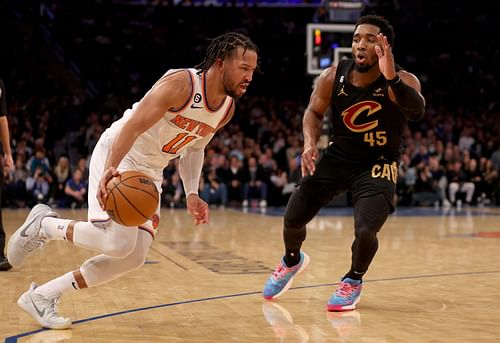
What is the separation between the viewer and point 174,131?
4.82 m

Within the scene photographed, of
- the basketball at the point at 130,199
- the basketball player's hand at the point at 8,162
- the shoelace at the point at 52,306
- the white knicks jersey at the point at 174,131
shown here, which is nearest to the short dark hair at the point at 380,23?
the white knicks jersey at the point at 174,131

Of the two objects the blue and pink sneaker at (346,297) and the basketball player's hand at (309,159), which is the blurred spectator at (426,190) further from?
the basketball player's hand at (309,159)

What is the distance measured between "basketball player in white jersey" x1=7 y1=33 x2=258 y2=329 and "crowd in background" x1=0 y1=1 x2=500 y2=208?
10.6 meters

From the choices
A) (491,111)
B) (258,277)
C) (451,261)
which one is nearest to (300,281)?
(258,277)

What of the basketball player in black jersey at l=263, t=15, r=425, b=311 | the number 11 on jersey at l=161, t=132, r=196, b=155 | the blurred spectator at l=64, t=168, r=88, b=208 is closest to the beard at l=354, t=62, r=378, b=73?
the basketball player in black jersey at l=263, t=15, r=425, b=311

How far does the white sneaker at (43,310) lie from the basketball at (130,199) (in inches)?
28.3

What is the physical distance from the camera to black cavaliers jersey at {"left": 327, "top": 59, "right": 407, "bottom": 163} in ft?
18.3

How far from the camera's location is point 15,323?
4828 mm

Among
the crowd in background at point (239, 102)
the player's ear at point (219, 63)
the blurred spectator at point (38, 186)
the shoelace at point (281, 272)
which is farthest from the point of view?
the crowd in background at point (239, 102)

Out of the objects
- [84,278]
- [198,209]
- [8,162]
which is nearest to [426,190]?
[8,162]

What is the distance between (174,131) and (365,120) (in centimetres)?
144

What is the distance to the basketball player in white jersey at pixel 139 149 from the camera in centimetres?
456

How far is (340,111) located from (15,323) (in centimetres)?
250

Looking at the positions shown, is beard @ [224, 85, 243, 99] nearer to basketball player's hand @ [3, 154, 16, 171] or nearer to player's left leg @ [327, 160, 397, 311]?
player's left leg @ [327, 160, 397, 311]
